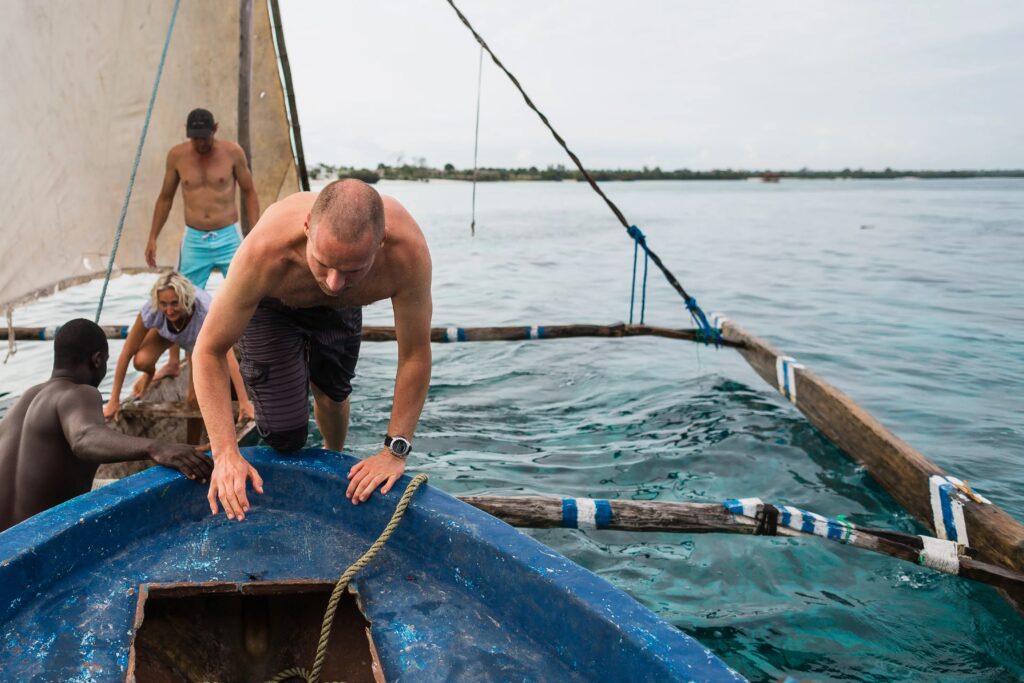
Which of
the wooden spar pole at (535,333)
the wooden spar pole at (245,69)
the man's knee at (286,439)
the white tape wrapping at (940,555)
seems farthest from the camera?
the wooden spar pole at (535,333)

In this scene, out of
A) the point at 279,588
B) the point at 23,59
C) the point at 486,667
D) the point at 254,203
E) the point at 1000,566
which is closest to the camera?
the point at 486,667

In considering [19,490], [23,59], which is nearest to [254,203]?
[23,59]

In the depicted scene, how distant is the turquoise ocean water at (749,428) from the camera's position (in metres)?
3.60

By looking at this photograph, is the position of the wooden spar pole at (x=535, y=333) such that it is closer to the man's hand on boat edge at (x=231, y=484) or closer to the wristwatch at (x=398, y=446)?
the wristwatch at (x=398, y=446)

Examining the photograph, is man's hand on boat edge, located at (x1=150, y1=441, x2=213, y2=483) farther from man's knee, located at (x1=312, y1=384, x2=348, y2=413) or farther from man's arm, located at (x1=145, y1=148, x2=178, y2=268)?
man's arm, located at (x1=145, y1=148, x2=178, y2=268)

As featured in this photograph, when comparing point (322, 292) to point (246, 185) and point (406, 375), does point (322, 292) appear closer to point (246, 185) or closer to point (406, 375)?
point (406, 375)

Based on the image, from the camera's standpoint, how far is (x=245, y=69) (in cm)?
678

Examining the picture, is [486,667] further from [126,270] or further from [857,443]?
[126,270]

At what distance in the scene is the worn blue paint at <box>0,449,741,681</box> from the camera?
6.38ft

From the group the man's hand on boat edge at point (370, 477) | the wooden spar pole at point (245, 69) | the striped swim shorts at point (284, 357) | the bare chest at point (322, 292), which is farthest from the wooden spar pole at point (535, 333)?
the man's hand on boat edge at point (370, 477)

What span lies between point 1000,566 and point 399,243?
2916mm

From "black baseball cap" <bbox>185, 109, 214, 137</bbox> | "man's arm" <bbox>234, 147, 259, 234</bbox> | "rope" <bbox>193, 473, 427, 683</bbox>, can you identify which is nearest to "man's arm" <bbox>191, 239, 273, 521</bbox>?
"rope" <bbox>193, 473, 427, 683</bbox>

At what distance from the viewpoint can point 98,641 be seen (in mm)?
2033

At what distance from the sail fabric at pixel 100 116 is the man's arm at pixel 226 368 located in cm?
333
